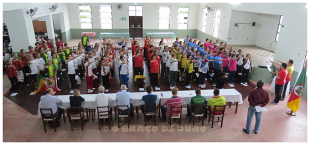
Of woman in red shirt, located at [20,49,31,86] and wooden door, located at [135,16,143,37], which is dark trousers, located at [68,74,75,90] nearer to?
woman in red shirt, located at [20,49,31,86]

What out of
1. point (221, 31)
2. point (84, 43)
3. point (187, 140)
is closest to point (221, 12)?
point (221, 31)

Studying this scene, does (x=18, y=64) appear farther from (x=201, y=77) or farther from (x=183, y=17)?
(x=183, y=17)

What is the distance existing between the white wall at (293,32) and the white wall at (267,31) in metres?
3.97

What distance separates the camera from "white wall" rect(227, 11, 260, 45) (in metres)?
12.4

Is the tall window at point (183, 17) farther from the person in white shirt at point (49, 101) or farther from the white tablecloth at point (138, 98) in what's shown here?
the person in white shirt at point (49, 101)

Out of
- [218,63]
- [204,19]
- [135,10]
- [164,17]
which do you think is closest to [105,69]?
[218,63]

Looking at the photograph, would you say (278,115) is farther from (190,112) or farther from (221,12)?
(221,12)

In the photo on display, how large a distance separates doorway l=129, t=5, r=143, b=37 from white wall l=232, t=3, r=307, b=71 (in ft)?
34.0

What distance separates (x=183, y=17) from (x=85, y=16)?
807 cm

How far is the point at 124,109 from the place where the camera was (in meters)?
4.91

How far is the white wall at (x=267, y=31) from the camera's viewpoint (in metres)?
12.0

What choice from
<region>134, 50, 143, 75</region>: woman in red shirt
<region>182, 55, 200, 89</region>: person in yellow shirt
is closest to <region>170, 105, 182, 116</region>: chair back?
<region>182, 55, 200, 89</region>: person in yellow shirt

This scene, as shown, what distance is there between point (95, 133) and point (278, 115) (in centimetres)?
502

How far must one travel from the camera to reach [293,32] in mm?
7535
